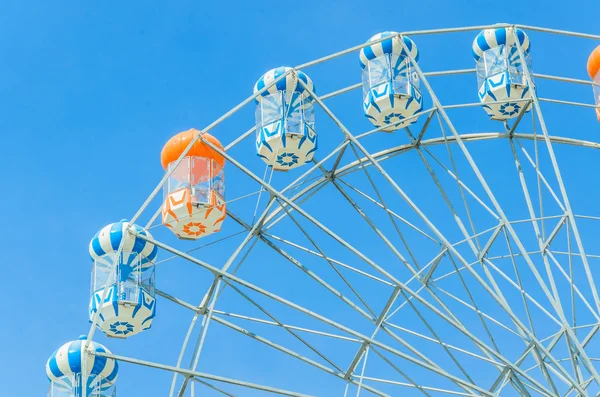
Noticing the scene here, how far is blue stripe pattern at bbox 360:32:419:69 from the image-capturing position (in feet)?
69.7

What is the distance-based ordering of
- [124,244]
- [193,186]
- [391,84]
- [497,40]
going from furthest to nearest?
[497,40], [391,84], [193,186], [124,244]

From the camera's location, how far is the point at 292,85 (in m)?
20.5

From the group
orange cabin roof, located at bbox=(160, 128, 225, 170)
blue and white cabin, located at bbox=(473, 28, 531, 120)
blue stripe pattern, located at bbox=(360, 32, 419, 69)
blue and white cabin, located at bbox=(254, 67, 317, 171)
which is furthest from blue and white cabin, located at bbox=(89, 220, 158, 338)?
blue and white cabin, located at bbox=(473, 28, 531, 120)

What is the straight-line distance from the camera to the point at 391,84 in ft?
69.1

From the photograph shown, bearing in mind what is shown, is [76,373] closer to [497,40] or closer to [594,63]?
[497,40]

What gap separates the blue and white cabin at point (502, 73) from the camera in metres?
21.5

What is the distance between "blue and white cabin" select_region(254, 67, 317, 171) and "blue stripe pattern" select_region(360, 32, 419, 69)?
1.31 meters

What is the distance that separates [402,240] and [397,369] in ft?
8.93

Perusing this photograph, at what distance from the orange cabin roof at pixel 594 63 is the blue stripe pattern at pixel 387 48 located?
10.3 feet

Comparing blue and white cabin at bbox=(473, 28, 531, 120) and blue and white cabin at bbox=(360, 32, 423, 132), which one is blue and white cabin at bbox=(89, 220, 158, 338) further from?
blue and white cabin at bbox=(473, 28, 531, 120)

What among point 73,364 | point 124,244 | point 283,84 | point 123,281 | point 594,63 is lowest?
point 73,364

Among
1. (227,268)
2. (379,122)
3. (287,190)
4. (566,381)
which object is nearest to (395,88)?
(379,122)

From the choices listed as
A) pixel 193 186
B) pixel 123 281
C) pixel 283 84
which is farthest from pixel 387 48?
pixel 123 281

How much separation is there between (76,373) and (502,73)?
8813mm
